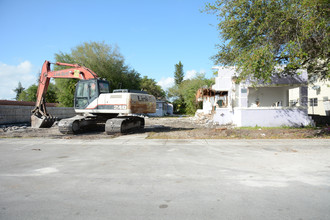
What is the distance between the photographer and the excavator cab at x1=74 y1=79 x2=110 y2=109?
1240cm

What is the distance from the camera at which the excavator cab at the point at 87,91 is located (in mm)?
12398

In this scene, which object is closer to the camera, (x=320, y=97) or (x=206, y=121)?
(x=206, y=121)

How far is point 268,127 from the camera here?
567 inches

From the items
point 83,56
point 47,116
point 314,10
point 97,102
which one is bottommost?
point 47,116

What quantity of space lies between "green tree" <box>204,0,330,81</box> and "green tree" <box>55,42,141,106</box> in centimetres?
2186

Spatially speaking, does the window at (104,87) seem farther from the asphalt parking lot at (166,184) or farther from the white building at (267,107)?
the white building at (267,107)

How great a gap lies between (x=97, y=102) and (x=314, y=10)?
36.4ft

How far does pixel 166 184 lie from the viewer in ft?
14.0

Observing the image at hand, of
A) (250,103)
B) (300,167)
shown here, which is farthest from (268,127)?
(300,167)

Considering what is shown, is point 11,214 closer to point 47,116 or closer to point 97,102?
point 97,102

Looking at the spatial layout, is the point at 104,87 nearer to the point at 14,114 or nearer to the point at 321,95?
the point at 14,114

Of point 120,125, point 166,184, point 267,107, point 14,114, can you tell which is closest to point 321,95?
point 267,107

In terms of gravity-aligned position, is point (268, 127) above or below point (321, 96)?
below

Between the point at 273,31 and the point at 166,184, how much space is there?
849 centimetres
